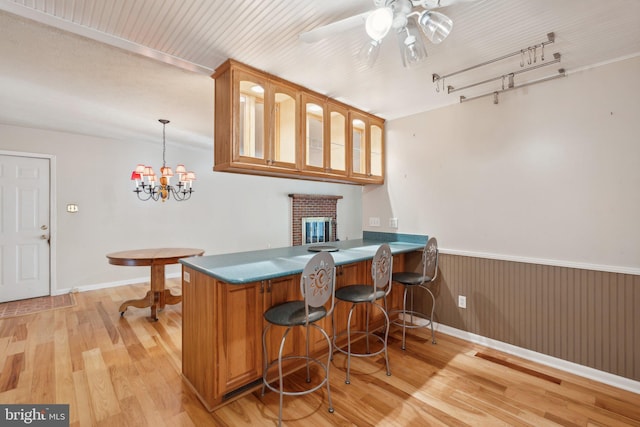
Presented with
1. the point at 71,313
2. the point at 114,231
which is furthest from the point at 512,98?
the point at 114,231

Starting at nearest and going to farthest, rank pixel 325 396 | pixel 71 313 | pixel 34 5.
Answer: pixel 34 5 → pixel 325 396 → pixel 71 313

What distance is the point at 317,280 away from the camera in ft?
6.07

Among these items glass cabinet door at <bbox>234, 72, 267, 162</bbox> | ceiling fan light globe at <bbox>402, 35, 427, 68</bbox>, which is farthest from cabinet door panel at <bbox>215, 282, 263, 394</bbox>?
ceiling fan light globe at <bbox>402, 35, 427, 68</bbox>

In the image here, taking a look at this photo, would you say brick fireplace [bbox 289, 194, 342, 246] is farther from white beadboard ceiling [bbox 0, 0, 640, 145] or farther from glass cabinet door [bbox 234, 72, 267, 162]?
glass cabinet door [bbox 234, 72, 267, 162]

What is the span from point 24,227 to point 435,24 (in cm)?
572

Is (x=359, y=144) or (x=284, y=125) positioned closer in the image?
(x=284, y=125)

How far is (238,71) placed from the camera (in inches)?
90.7

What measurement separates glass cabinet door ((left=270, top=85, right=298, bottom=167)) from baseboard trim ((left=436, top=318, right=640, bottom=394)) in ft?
7.82

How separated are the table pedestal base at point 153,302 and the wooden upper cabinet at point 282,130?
6.91 ft

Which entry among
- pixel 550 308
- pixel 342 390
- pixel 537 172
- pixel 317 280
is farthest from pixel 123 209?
pixel 550 308

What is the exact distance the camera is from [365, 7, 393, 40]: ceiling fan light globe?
1.35 meters

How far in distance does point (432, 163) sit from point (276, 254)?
6.51 ft

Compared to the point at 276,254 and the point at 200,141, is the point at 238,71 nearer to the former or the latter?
the point at 276,254

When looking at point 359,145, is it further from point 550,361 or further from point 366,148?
point 550,361
